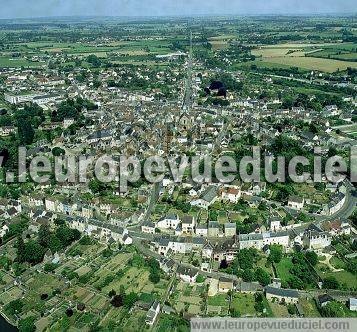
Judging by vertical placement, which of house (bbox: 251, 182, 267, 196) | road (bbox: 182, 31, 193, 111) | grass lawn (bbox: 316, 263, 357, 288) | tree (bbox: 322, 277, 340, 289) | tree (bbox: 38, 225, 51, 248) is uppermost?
road (bbox: 182, 31, 193, 111)

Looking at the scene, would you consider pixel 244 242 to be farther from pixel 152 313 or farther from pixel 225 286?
pixel 152 313

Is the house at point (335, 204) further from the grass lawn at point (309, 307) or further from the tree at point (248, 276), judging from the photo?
the grass lawn at point (309, 307)

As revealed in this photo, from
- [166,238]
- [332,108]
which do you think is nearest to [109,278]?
[166,238]

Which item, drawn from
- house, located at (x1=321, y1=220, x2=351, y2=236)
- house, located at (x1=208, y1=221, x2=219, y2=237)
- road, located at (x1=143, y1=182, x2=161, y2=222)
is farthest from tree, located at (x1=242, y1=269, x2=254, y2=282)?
road, located at (x1=143, y1=182, x2=161, y2=222)

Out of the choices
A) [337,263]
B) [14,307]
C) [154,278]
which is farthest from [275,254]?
[14,307]

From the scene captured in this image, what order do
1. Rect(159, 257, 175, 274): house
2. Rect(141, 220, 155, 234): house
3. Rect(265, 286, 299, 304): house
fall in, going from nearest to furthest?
1. Rect(265, 286, 299, 304): house
2. Rect(159, 257, 175, 274): house
3. Rect(141, 220, 155, 234): house

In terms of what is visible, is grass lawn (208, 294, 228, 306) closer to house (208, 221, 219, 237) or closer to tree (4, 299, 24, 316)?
house (208, 221, 219, 237)

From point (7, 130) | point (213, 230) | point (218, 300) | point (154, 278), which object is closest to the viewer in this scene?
point (218, 300)

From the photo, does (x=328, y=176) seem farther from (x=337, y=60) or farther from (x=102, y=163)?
(x=337, y=60)
